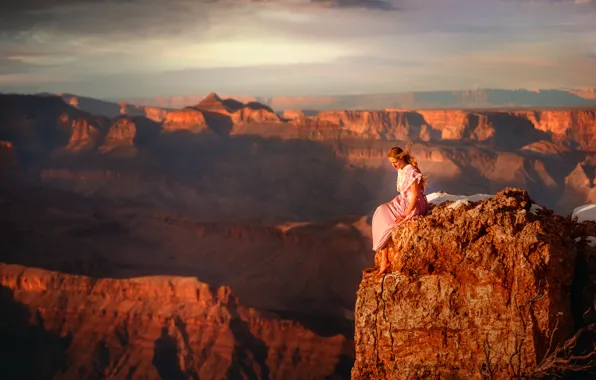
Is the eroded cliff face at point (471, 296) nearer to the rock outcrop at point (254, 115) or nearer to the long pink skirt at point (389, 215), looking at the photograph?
the long pink skirt at point (389, 215)

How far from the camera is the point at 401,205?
37.0 feet

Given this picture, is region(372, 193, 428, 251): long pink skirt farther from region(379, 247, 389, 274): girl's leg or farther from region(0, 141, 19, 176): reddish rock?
region(0, 141, 19, 176): reddish rock

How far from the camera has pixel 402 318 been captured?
412 inches

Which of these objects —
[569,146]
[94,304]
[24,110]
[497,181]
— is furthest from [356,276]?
[24,110]

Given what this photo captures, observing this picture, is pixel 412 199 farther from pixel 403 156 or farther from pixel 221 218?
pixel 221 218

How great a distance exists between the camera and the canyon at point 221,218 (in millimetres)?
56406

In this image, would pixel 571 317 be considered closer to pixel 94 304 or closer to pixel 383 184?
pixel 94 304

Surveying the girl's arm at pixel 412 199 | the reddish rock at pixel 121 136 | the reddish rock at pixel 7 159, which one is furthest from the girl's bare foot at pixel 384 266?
the reddish rock at pixel 121 136

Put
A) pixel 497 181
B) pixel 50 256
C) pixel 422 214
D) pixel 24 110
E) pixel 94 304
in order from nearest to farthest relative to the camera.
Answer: pixel 422 214
pixel 94 304
pixel 50 256
pixel 497 181
pixel 24 110

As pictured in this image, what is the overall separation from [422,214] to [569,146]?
134462 millimetres

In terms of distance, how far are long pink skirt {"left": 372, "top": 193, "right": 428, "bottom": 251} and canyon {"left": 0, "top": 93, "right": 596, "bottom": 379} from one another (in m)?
0.41

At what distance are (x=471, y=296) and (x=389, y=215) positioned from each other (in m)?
1.75

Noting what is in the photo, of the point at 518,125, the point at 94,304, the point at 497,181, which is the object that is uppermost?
the point at 518,125

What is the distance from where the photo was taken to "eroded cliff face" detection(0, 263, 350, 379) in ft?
177
